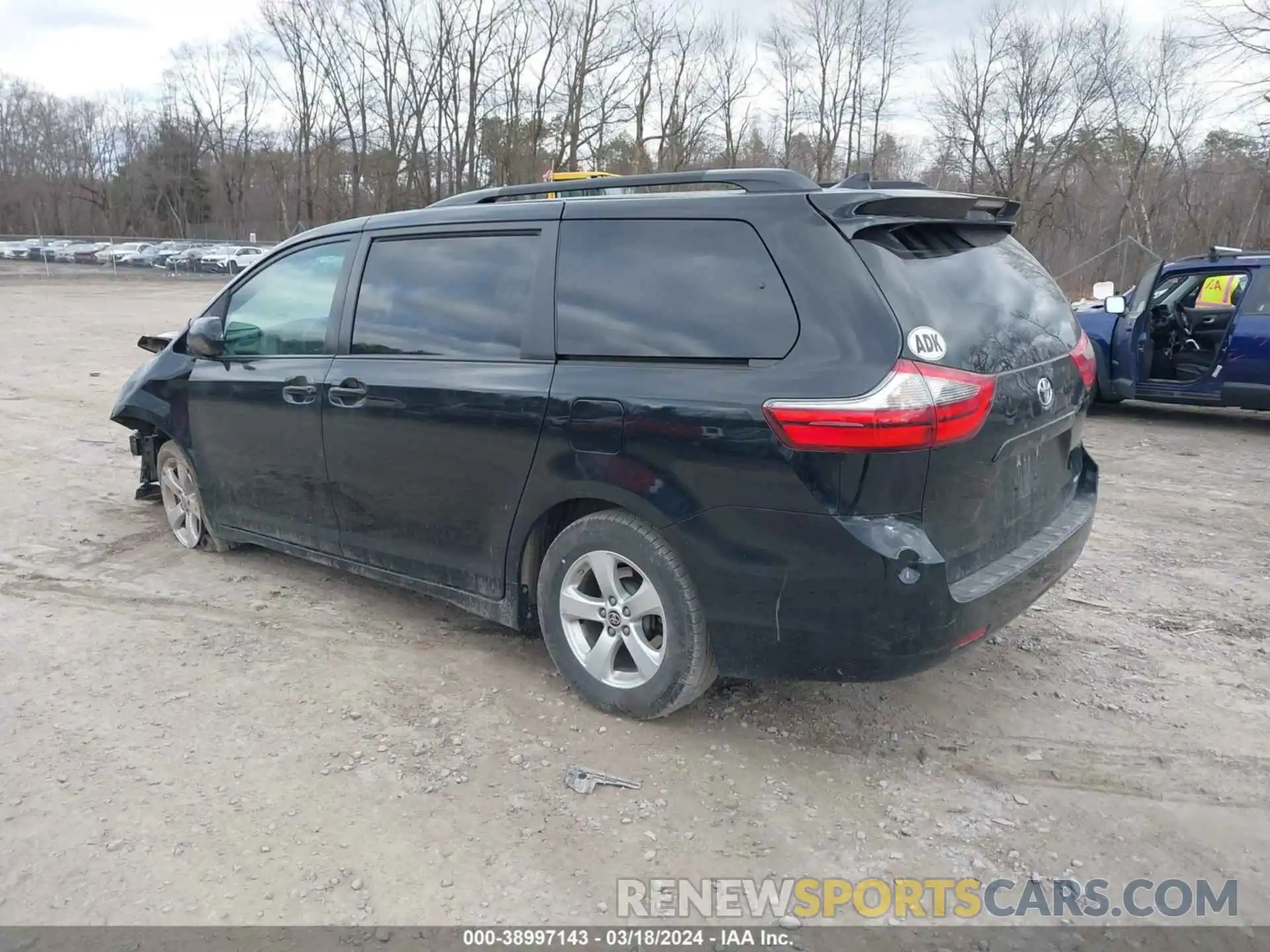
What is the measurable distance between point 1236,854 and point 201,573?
15.2 feet

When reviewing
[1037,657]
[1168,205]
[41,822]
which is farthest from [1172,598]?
[1168,205]

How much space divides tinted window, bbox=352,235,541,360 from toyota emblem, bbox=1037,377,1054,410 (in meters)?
1.83

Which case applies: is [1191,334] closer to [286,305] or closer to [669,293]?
[669,293]

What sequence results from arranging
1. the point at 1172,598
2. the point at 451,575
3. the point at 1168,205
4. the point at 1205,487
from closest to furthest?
the point at 451,575 < the point at 1172,598 < the point at 1205,487 < the point at 1168,205

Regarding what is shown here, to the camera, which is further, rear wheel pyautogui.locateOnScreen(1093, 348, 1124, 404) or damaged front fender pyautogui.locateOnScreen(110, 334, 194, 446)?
rear wheel pyautogui.locateOnScreen(1093, 348, 1124, 404)

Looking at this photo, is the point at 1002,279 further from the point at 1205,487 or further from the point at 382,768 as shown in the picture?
the point at 1205,487

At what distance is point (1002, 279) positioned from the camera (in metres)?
3.33

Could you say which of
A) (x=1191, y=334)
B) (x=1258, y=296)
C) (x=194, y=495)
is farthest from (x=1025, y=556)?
(x=1191, y=334)

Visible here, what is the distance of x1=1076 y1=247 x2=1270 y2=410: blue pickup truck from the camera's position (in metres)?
8.73

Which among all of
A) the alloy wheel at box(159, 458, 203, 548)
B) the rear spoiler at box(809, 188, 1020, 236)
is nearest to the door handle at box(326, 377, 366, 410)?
the alloy wheel at box(159, 458, 203, 548)

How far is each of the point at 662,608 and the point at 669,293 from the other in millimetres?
1058

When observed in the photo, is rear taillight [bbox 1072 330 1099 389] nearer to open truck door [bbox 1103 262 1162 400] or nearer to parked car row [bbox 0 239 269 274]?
open truck door [bbox 1103 262 1162 400]

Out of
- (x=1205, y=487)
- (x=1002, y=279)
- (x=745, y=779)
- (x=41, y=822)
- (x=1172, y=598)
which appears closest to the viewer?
(x=41, y=822)

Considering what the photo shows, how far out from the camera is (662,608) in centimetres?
321
